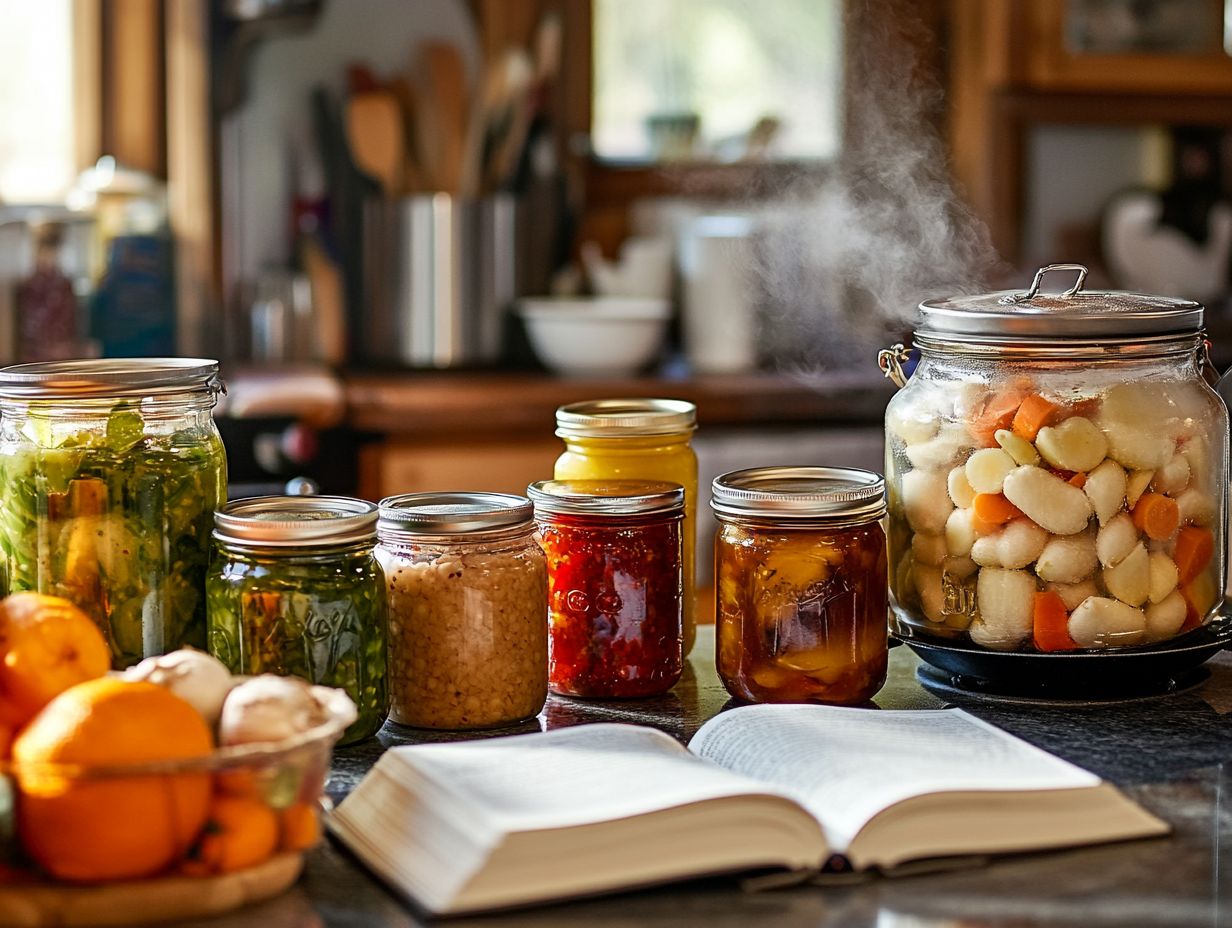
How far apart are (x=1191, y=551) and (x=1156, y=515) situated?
0.20ft

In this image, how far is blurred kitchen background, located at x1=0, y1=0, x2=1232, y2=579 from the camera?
2.90 metres

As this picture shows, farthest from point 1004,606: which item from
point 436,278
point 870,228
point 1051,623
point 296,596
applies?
point 870,228

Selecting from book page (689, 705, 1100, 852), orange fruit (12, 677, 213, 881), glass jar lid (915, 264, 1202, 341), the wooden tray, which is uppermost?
glass jar lid (915, 264, 1202, 341)

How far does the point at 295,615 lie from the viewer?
3.48ft

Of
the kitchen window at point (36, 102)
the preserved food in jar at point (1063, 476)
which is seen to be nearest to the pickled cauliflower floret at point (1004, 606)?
the preserved food in jar at point (1063, 476)

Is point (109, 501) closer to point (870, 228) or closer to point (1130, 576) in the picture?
point (1130, 576)

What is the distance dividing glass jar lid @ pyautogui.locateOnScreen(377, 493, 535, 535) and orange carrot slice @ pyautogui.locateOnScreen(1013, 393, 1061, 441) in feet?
1.18

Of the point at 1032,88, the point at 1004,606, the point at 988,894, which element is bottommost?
the point at 988,894

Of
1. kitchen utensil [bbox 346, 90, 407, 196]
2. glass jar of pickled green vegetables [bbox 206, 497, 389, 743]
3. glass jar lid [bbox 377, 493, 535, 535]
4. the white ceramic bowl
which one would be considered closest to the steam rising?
the white ceramic bowl

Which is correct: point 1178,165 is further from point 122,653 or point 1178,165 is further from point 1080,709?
point 122,653

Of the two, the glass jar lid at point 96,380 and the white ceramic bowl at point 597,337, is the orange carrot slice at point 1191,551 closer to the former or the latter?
the glass jar lid at point 96,380

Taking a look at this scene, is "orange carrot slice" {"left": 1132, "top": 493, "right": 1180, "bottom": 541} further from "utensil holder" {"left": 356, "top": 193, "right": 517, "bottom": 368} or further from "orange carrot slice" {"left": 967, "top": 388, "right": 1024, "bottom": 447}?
"utensil holder" {"left": 356, "top": 193, "right": 517, "bottom": 368}

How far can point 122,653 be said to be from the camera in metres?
1.11

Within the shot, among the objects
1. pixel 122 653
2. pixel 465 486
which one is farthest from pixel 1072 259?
pixel 122 653
